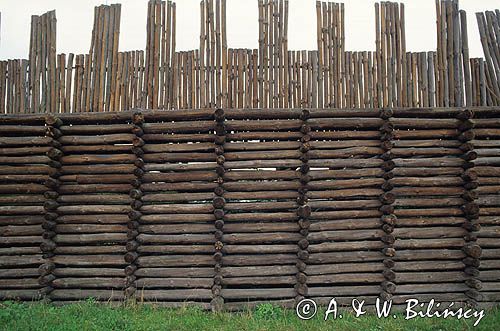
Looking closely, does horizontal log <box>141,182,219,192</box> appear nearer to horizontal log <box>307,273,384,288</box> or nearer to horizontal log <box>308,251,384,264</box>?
horizontal log <box>308,251,384,264</box>

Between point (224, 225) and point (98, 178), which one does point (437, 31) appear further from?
point (98, 178)

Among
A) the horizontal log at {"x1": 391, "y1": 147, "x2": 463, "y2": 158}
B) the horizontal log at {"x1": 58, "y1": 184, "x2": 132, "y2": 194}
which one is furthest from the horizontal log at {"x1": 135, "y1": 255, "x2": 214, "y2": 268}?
the horizontal log at {"x1": 391, "y1": 147, "x2": 463, "y2": 158}

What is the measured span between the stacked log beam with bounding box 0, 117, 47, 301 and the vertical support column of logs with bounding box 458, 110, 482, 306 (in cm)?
780

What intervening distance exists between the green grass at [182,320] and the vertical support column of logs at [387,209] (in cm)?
57

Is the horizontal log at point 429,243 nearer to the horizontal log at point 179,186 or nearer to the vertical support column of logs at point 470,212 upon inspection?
the vertical support column of logs at point 470,212

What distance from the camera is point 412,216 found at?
272 inches

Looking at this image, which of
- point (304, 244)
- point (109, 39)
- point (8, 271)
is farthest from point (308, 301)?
point (109, 39)

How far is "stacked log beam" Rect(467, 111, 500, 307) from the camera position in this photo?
675cm

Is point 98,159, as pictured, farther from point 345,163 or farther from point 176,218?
point 345,163

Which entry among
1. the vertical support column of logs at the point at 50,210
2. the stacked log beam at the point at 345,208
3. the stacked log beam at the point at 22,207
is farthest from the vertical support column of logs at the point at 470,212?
the stacked log beam at the point at 22,207

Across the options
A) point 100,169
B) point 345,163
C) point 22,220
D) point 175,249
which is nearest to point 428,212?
point 345,163

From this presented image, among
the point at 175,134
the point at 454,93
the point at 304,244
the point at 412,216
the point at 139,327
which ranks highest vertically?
the point at 454,93

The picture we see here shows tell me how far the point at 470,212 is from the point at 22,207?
8.44m

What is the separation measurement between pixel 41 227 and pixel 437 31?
870 cm
